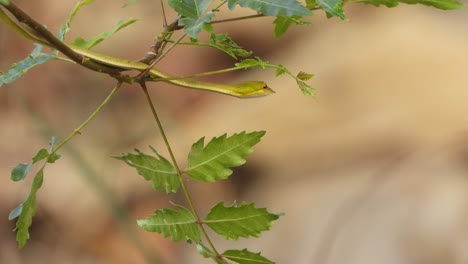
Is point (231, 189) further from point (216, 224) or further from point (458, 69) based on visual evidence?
point (216, 224)

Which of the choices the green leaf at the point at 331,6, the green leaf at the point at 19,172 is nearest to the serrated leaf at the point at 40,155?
the green leaf at the point at 19,172

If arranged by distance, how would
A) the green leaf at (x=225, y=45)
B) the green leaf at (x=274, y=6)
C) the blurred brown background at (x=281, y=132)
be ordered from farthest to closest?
the blurred brown background at (x=281, y=132) → the green leaf at (x=225, y=45) → the green leaf at (x=274, y=6)

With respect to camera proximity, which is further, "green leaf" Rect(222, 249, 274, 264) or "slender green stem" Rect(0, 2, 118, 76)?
"green leaf" Rect(222, 249, 274, 264)

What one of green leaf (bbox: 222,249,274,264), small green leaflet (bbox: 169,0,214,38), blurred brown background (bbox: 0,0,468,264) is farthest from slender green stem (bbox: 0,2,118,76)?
blurred brown background (bbox: 0,0,468,264)

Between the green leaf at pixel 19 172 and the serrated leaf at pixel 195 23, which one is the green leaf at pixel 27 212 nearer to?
the green leaf at pixel 19 172

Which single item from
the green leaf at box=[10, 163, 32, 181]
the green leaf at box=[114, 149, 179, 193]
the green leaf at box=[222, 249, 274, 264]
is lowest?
the green leaf at box=[222, 249, 274, 264]

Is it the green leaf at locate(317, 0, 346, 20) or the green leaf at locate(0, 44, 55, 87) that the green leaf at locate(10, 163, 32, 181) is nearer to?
the green leaf at locate(0, 44, 55, 87)

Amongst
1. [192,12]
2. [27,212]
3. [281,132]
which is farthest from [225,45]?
[281,132]

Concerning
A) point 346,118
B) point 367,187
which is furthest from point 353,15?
point 367,187
